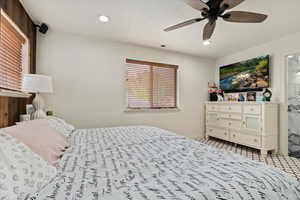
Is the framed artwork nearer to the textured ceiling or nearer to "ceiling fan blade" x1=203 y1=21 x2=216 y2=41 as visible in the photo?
the textured ceiling

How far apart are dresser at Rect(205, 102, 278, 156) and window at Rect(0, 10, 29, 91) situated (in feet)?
13.2

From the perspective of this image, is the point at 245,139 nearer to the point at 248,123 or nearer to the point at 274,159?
the point at 248,123

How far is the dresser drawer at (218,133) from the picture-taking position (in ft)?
12.4

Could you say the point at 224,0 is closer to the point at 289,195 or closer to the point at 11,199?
the point at 289,195

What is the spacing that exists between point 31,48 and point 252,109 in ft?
13.9

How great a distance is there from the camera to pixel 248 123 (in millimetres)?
3303

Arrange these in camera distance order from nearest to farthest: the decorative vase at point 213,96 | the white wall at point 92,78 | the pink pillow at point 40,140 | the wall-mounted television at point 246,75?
the pink pillow at point 40,140
the white wall at point 92,78
the wall-mounted television at point 246,75
the decorative vase at point 213,96

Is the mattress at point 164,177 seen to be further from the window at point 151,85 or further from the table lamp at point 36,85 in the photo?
the window at point 151,85

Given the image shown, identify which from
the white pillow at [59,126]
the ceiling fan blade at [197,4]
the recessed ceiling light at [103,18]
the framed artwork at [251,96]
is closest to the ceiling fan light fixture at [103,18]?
the recessed ceiling light at [103,18]

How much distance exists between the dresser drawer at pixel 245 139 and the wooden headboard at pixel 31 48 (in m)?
4.01

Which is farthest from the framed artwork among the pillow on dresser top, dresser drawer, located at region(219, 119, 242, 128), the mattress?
the pillow on dresser top

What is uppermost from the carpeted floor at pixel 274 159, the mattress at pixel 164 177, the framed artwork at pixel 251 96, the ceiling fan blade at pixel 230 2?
the ceiling fan blade at pixel 230 2

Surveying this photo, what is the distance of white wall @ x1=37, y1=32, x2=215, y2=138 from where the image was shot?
114 inches

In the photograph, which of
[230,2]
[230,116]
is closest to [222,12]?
[230,2]
